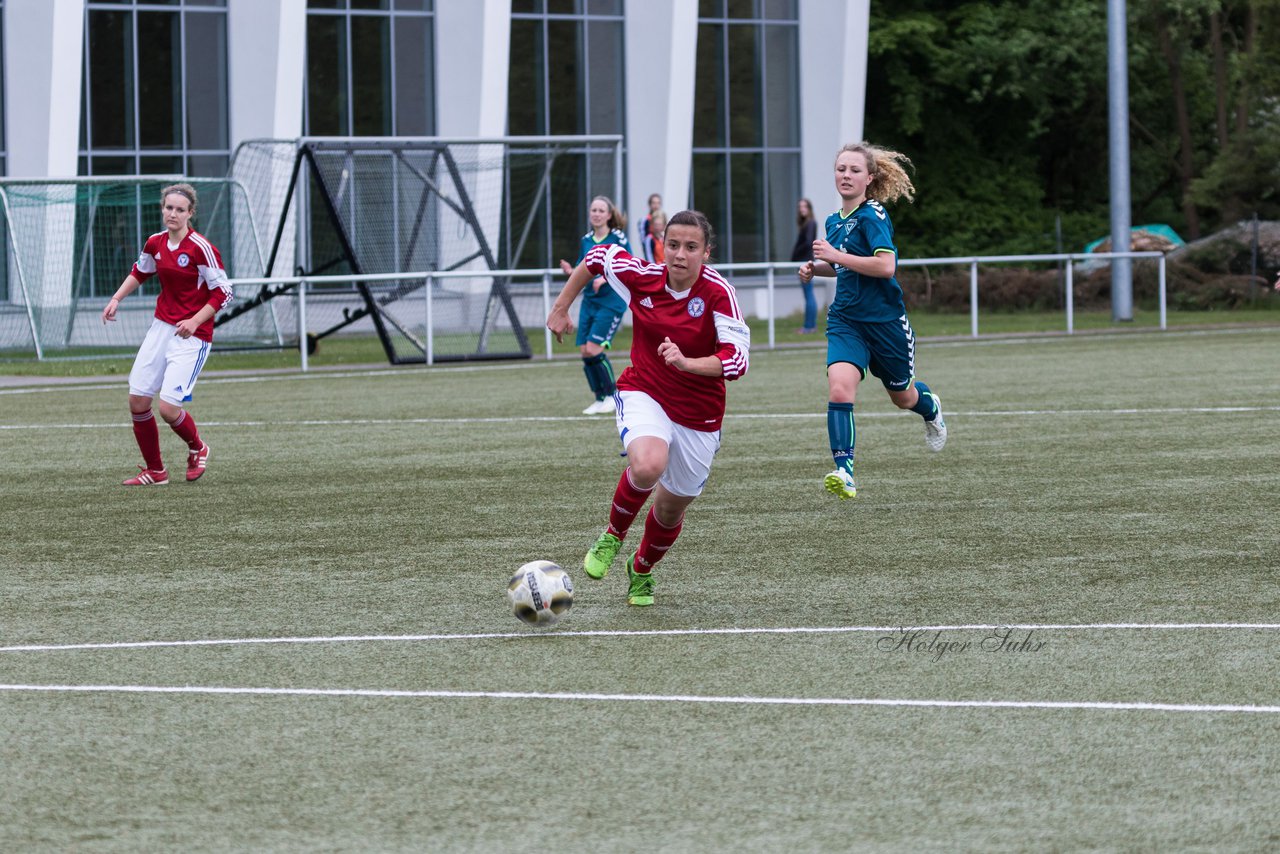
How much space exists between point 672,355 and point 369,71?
2642 cm

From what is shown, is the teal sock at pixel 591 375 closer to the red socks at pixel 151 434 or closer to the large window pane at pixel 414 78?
the red socks at pixel 151 434

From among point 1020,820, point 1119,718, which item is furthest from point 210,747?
point 1119,718

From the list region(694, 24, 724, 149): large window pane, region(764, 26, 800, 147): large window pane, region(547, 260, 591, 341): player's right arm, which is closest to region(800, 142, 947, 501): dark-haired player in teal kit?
region(547, 260, 591, 341): player's right arm

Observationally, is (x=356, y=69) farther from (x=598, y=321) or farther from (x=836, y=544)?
(x=836, y=544)

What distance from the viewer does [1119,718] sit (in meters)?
5.06

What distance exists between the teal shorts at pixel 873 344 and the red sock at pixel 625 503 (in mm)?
3367

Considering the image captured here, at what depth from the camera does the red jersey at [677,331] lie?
6.89 m

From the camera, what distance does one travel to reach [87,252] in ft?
87.1

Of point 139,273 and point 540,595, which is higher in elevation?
point 139,273

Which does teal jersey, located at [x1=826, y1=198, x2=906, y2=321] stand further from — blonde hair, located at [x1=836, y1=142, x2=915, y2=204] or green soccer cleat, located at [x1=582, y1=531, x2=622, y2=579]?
green soccer cleat, located at [x1=582, y1=531, x2=622, y2=579]

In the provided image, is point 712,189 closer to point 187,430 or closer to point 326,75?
point 326,75

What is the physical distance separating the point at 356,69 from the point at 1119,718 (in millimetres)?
28285

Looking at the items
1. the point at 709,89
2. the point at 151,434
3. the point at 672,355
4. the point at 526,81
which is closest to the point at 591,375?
the point at 151,434

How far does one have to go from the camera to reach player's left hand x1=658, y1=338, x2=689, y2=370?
253 inches
